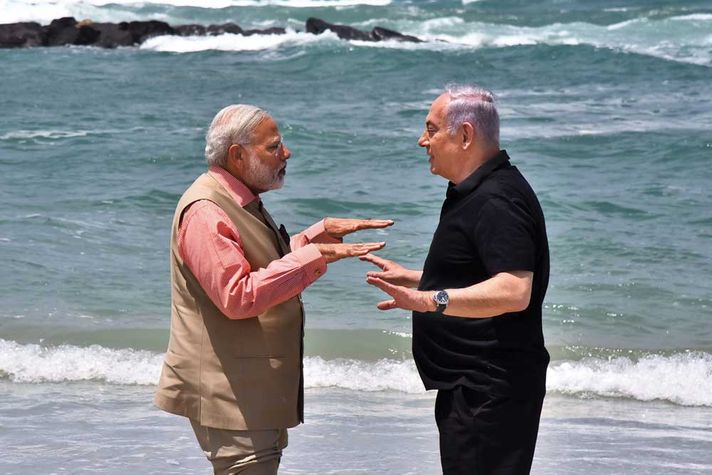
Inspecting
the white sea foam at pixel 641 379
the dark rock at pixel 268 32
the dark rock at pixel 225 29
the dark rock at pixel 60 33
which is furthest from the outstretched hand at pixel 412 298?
the dark rock at pixel 225 29

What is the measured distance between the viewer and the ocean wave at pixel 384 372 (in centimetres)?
752

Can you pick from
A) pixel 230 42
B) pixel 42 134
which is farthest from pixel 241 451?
pixel 230 42

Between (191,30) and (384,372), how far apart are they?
2416cm

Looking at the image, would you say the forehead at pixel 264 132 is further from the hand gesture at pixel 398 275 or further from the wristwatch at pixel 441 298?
the wristwatch at pixel 441 298

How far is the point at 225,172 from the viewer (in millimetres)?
3609

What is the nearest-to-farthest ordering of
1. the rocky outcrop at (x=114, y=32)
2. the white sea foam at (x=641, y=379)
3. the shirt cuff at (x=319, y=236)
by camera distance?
the shirt cuff at (x=319, y=236) < the white sea foam at (x=641, y=379) < the rocky outcrop at (x=114, y=32)

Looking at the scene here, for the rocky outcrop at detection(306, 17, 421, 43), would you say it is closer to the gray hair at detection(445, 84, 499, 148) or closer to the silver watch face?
the gray hair at detection(445, 84, 499, 148)

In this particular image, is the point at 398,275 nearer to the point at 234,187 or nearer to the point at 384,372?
the point at 234,187

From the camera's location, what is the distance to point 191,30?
30.9 metres

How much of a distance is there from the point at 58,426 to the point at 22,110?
13374 mm

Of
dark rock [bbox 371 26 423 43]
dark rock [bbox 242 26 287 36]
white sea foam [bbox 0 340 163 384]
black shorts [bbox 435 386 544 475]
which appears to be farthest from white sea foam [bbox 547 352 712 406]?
dark rock [bbox 242 26 287 36]

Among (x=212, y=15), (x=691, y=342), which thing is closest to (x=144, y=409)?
(x=691, y=342)

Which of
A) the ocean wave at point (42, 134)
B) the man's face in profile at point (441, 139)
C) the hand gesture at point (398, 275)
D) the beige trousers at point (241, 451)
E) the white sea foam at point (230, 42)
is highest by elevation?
the man's face in profile at point (441, 139)

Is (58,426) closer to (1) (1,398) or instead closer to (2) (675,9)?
(1) (1,398)
